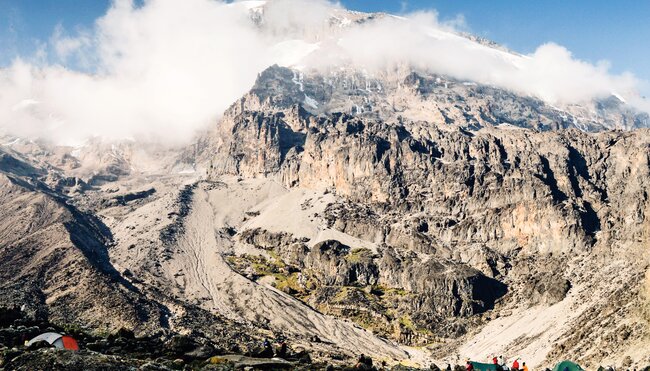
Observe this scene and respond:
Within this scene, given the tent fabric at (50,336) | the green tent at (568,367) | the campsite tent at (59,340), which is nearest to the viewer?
the campsite tent at (59,340)

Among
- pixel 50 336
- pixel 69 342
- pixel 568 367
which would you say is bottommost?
pixel 568 367

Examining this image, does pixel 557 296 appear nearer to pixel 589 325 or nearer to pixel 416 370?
pixel 589 325

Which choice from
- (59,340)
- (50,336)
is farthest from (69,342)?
(50,336)

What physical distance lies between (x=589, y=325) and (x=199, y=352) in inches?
4688

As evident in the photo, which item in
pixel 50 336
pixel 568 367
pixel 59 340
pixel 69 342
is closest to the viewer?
pixel 69 342

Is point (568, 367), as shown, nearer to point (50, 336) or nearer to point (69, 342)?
point (69, 342)

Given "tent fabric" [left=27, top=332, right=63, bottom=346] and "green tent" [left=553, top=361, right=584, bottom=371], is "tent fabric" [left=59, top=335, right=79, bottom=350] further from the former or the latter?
"green tent" [left=553, top=361, right=584, bottom=371]

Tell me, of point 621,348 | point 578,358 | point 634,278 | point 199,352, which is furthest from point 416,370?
point 634,278

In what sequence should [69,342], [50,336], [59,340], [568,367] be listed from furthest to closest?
[568,367] → [50,336] → [59,340] → [69,342]

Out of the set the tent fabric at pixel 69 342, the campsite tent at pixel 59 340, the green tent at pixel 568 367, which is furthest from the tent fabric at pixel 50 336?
the green tent at pixel 568 367

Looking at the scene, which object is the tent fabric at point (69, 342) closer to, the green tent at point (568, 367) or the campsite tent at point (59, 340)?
the campsite tent at point (59, 340)

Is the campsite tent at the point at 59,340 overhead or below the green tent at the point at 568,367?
overhead

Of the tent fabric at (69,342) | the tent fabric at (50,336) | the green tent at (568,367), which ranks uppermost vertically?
the tent fabric at (69,342)

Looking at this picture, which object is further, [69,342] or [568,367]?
[568,367]
